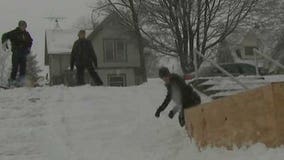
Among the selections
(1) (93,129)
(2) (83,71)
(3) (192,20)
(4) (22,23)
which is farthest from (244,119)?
(3) (192,20)

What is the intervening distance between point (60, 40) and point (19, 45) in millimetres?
38141

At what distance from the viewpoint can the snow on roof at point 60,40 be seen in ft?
177

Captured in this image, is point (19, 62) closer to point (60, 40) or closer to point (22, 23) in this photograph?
point (22, 23)

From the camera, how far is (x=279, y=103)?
24.3 ft

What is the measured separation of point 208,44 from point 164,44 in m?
2.56

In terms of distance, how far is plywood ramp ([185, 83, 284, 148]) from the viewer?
7.42m

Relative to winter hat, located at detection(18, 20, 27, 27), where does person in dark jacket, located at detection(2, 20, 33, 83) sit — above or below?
below

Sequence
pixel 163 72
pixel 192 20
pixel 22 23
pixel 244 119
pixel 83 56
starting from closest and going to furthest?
1. pixel 244 119
2. pixel 163 72
3. pixel 22 23
4. pixel 83 56
5. pixel 192 20

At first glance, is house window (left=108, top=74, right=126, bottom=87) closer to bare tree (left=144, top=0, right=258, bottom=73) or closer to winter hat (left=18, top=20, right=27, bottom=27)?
bare tree (left=144, top=0, right=258, bottom=73)

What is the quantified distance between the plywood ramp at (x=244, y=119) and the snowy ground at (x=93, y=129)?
18 centimetres

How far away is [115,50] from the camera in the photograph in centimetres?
5119

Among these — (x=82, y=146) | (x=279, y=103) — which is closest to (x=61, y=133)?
(x=82, y=146)

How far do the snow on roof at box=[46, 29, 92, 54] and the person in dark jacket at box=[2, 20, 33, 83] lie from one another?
34.5 metres

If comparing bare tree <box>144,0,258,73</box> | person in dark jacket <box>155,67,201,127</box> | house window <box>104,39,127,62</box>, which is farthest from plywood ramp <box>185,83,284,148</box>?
house window <box>104,39,127,62</box>
